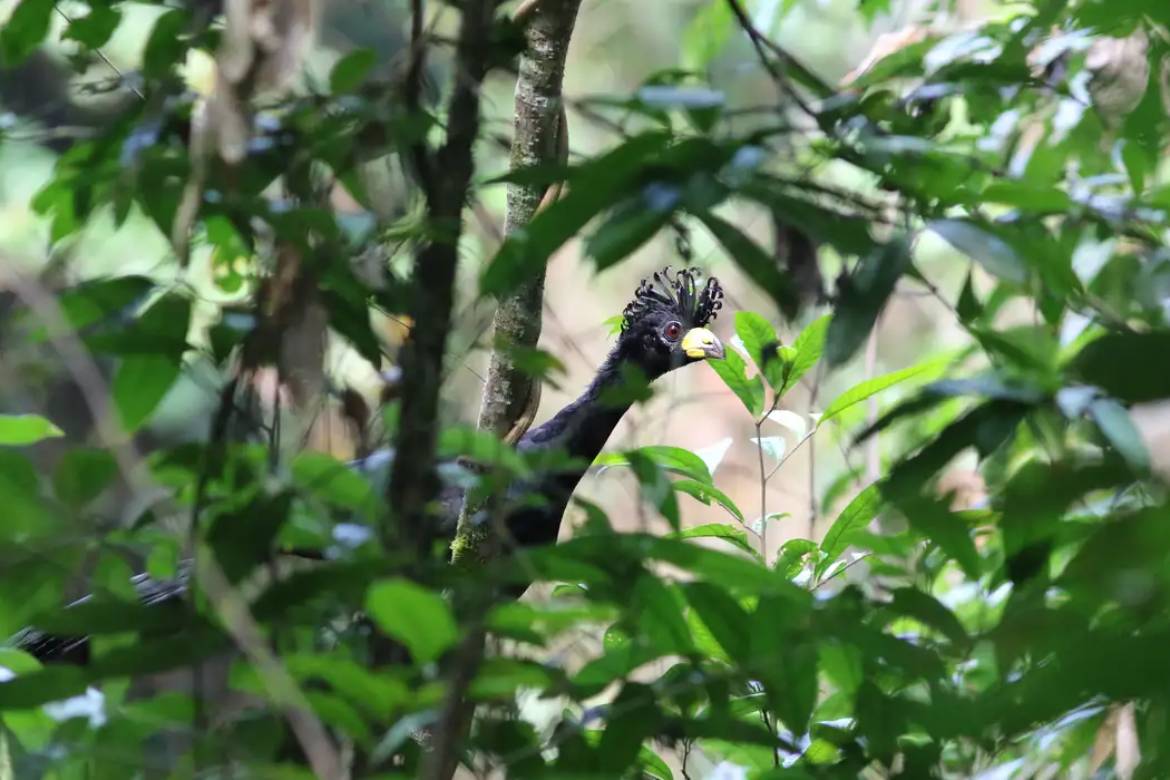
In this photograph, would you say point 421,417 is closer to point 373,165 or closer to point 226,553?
point 226,553

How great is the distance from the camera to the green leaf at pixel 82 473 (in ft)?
2.50

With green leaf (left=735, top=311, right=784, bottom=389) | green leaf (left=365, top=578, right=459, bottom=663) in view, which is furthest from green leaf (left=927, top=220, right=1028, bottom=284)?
green leaf (left=735, top=311, right=784, bottom=389)

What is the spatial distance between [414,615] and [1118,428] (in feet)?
1.40

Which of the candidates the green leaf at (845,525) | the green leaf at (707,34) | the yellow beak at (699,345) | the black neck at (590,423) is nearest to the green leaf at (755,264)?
the green leaf at (845,525)

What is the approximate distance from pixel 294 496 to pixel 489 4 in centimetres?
37

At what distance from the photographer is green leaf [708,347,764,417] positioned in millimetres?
1452

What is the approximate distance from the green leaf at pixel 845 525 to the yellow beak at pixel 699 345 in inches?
44.1

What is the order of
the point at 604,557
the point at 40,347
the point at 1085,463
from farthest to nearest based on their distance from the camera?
1. the point at 40,347
2. the point at 604,557
3. the point at 1085,463

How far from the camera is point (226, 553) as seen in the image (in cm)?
65

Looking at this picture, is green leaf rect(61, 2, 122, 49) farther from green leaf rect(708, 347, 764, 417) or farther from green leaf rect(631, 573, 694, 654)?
green leaf rect(708, 347, 764, 417)

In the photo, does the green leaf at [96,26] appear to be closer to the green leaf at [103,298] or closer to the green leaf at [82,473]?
the green leaf at [103,298]

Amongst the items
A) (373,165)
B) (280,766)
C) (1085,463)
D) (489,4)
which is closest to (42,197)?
(373,165)

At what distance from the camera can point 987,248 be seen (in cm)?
67

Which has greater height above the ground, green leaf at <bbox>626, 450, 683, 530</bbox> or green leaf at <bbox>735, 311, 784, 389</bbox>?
green leaf at <bbox>735, 311, 784, 389</bbox>
